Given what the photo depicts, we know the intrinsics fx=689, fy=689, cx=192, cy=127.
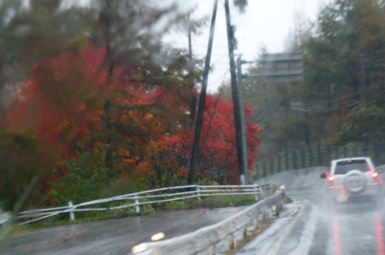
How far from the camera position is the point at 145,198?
2805cm

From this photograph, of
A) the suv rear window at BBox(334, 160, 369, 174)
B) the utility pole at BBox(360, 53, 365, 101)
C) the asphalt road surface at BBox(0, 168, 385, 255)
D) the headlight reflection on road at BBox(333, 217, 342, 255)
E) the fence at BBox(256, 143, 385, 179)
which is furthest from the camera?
the utility pole at BBox(360, 53, 365, 101)

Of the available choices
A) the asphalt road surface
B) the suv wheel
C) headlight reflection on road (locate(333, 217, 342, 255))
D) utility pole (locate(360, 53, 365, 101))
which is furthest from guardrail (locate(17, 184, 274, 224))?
utility pole (locate(360, 53, 365, 101))

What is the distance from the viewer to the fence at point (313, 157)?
2077 inches

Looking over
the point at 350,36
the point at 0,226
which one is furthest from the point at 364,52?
the point at 0,226

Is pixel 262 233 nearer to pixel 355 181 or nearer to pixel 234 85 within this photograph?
pixel 355 181

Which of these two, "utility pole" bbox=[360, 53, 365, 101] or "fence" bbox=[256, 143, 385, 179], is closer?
"fence" bbox=[256, 143, 385, 179]

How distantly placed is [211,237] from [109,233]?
26.2 ft

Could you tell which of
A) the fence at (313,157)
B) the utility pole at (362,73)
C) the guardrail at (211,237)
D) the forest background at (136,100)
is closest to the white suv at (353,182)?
the guardrail at (211,237)

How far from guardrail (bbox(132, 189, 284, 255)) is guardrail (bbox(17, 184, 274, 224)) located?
729cm

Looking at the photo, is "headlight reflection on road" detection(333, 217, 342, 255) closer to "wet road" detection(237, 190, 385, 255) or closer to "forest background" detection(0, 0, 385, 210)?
"wet road" detection(237, 190, 385, 255)

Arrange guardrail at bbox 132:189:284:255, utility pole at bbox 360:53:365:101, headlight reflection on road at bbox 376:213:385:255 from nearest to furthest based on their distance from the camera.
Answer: guardrail at bbox 132:189:284:255
headlight reflection on road at bbox 376:213:385:255
utility pole at bbox 360:53:365:101

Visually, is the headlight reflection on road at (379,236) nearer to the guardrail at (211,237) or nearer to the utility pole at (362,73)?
the guardrail at (211,237)

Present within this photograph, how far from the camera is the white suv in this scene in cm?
2189

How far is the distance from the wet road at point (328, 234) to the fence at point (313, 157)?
31.6 meters
